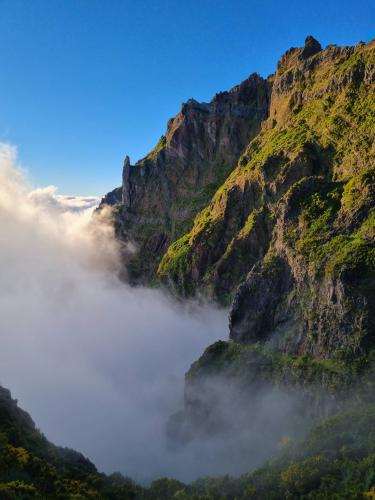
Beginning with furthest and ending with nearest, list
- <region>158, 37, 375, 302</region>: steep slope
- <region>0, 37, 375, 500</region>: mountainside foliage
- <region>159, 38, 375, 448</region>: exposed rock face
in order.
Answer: <region>158, 37, 375, 302</region>: steep slope, <region>159, 38, 375, 448</region>: exposed rock face, <region>0, 37, 375, 500</region>: mountainside foliage

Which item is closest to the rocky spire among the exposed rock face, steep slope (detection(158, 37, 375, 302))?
steep slope (detection(158, 37, 375, 302))

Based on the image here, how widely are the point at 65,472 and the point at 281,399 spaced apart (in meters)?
47.5

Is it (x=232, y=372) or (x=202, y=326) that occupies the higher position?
(x=202, y=326)

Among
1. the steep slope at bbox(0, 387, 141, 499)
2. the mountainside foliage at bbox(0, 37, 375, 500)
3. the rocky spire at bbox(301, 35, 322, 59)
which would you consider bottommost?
the steep slope at bbox(0, 387, 141, 499)

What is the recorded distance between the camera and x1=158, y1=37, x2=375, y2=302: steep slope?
133250 millimetres

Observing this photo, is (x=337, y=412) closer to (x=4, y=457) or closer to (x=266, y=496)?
(x=266, y=496)

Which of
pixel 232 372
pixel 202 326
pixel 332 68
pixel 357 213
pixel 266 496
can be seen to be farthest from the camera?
pixel 202 326

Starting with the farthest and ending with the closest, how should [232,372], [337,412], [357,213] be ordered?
[232,372] → [357,213] → [337,412]

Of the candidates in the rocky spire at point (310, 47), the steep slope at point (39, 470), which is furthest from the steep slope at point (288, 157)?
the steep slope at point (39, 470)

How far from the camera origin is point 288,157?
151500 millimetres

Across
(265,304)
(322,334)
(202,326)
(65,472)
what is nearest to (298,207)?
(265,304)

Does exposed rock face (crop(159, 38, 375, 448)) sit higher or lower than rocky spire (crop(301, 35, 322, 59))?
lower

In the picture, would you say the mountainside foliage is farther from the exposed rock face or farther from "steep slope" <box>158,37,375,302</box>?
"steep slope" <box>158,37,375,302</box>

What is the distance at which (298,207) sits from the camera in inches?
4146
